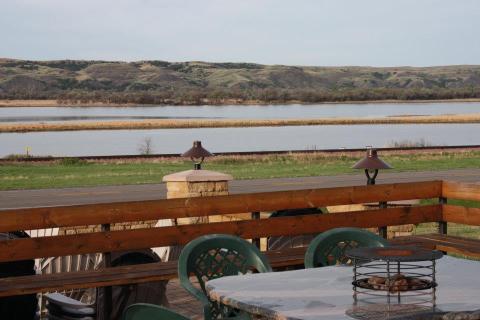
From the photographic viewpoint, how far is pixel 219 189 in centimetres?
1576

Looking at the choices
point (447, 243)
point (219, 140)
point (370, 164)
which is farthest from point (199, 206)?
point (219, 140)

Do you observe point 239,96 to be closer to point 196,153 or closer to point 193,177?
point 196,153

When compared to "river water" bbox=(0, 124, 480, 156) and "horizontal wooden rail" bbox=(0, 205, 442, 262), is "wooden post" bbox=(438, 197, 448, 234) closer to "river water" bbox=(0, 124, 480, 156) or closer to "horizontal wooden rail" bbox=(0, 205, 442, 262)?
"horizontal wooden rail" bbox=(0, 205, 442, 262)

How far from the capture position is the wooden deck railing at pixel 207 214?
8.45 m

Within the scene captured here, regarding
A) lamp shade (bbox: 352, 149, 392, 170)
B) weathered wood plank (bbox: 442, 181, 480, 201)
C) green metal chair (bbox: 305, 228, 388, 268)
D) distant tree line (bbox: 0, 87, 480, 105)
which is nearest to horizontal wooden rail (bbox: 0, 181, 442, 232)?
weathered wood plank (bbox: 442, 181, 480, 201)

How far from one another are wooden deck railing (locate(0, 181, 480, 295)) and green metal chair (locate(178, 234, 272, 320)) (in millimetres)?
1964

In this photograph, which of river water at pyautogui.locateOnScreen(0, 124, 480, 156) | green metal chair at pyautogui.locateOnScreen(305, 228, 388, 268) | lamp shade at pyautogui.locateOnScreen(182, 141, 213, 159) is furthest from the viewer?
river water at pyautogui.locateOnScreen(0, 124, 480, 156)

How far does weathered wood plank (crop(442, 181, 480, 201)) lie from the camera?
34.3 feet

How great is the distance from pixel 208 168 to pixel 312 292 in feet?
109

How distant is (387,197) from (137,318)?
22.0ft

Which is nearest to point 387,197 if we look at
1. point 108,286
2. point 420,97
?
point 108,286

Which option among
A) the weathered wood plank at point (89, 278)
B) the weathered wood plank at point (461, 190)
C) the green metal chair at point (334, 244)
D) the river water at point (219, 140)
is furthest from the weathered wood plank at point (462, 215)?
the river water at point (219, 140)

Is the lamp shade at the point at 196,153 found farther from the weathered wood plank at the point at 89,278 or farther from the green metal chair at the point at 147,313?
the green metal chair at the point at 147,313

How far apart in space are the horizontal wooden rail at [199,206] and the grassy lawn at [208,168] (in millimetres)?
23198
